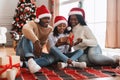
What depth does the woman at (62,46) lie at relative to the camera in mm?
2383

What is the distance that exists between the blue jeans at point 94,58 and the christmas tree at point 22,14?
416 centimetres

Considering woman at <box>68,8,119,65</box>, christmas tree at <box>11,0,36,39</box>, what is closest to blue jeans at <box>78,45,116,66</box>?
woman at <box>68,8,119,65</box>

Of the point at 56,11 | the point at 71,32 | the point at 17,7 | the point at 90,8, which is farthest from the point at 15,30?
the point at 71,32

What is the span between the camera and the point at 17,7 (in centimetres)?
678

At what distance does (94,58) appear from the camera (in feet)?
8.49

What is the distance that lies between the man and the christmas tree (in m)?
3.94

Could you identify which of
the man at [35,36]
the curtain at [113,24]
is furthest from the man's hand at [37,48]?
the curtain at [113,24]

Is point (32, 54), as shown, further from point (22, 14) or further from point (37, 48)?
point (22, 14)

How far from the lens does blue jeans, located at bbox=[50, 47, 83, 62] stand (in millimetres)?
2389

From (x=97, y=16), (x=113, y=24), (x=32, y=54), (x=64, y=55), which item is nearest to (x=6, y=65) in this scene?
(x=32, y=54)

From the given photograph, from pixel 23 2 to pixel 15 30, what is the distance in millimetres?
788

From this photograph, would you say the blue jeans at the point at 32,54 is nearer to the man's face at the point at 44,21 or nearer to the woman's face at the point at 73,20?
the man's face at the point at 44,21

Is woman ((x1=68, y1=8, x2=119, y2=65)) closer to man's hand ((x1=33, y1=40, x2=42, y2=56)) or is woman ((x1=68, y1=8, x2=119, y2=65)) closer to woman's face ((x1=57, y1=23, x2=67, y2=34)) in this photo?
woman's face ((x1=57, y1=23, x2=67, y2=34))

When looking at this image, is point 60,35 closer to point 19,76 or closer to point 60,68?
point 60,68
